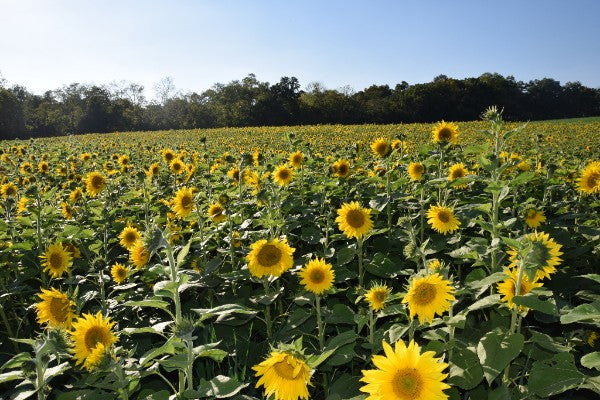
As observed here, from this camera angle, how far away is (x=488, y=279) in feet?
6.97

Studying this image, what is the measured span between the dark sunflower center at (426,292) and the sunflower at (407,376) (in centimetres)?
62

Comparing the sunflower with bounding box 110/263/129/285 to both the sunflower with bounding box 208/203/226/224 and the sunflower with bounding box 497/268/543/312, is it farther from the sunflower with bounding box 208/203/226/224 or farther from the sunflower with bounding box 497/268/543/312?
the sunflower with bounding box 497/268/543/312

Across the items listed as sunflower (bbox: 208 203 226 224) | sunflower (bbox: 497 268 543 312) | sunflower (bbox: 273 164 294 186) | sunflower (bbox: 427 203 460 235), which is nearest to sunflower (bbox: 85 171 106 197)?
sunflower (bbox: 208 203 226 224)

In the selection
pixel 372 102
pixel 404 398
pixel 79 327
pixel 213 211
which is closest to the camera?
pixel 404 398

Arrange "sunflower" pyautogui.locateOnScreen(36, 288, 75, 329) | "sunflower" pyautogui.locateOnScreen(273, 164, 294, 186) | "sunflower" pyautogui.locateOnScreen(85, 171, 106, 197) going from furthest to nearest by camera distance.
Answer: "sunflower" pyautogui.locateOnScreen(85, 171, 106, 197) → "sunflower" pyautogui.locateOnScreen(273, 164, 294, 186) → "sunflower" pyautogui.locateOnScreen(36, 288, 75, 329)

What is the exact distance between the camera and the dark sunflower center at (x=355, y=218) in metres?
3.60

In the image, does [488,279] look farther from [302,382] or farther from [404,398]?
[302,382]

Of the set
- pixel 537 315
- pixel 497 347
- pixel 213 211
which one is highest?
pixel 213 211

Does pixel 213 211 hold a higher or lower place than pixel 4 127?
lower

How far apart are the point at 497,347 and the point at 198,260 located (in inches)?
107

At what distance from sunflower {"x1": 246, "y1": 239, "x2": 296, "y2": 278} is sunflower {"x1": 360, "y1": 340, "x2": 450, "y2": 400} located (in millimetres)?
1597

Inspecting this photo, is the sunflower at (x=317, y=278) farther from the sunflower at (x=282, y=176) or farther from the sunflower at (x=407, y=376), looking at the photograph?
the sunflower at (x=282, y=176)

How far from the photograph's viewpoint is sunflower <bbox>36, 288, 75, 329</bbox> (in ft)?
8.54

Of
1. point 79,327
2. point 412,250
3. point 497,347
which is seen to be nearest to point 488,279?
point 497,347
